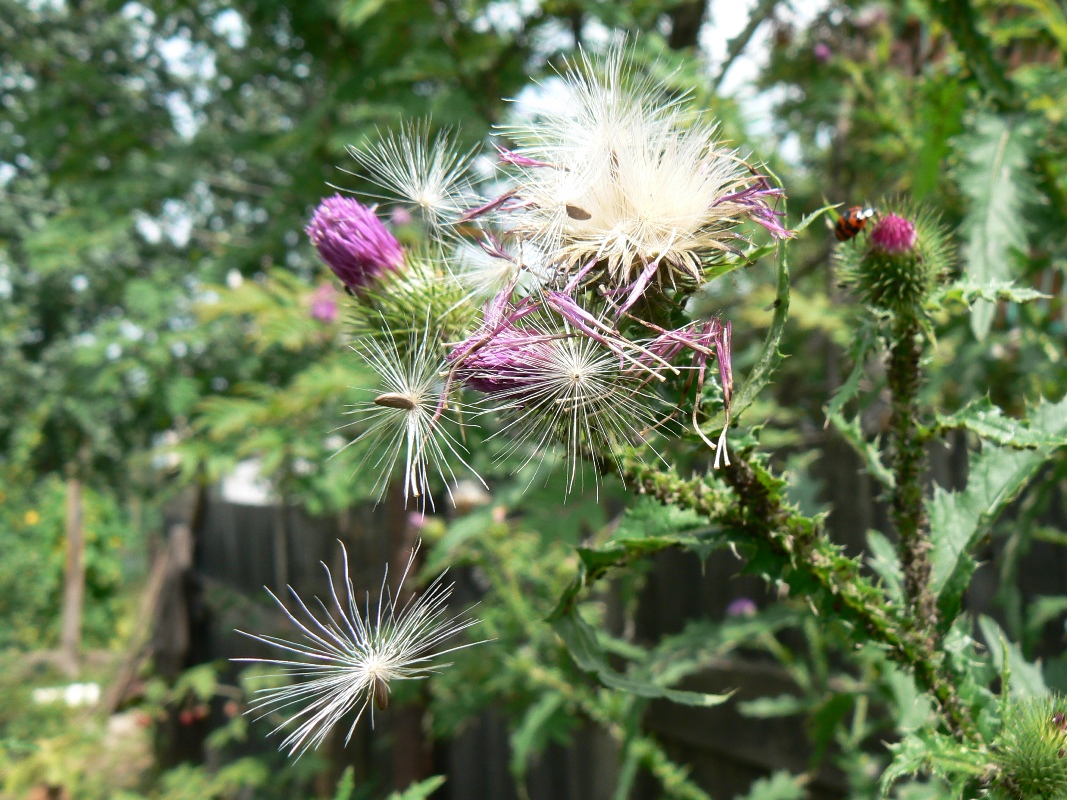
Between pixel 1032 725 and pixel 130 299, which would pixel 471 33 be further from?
pixel 1032 725

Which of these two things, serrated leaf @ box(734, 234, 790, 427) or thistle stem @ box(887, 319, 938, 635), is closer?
serrated leaf @ box(734, 234, 790, 427)

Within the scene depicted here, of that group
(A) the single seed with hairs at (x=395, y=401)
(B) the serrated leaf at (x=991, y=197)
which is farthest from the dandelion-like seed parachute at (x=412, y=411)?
(B) the serrated leaf at (x=991, y=197)

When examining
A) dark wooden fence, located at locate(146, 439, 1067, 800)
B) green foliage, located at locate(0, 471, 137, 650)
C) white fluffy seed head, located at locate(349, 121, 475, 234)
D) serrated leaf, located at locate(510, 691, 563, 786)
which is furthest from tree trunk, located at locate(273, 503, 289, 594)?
white fluffy seed head, located at locate(349, 121, 475, 234)

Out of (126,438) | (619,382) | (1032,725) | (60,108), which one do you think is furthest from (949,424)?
(126,438)

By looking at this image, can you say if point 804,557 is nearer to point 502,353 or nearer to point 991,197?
point 502,353

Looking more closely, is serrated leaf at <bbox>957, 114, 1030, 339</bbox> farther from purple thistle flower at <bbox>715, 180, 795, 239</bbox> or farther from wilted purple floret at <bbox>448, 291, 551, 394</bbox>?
wilted purple floret at <bbox>448, 291, 551, 394</bbox>

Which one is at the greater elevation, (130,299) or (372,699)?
(130,299)
